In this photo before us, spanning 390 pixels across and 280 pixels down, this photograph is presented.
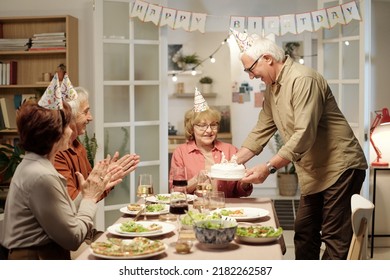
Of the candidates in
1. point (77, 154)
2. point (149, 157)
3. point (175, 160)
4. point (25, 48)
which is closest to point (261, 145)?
point (175, 160)

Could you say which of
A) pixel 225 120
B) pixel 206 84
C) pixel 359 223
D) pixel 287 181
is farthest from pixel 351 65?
pixel 206 84

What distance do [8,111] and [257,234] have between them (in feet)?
7.74

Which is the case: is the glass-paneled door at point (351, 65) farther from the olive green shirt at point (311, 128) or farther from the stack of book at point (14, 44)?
the stack of book at point (14, 44)

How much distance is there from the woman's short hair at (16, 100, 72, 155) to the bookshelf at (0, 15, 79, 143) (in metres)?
1.95

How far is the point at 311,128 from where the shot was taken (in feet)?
7.73

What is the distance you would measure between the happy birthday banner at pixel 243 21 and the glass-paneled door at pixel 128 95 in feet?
0.40

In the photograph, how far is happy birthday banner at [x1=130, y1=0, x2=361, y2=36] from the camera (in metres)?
3.49

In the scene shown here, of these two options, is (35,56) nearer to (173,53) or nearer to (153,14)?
(153,14)

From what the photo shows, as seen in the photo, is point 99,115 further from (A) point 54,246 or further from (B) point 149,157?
(A) point 54,246

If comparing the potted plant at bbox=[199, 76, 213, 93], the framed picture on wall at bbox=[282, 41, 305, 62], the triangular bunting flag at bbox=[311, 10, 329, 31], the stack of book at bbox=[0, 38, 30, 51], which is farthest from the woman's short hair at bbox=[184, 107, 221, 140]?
the potted plant at bbox=[199, 76, 213, 93]

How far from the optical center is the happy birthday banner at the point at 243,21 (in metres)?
3.49

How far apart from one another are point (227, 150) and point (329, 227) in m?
0.57

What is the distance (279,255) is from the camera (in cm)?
158

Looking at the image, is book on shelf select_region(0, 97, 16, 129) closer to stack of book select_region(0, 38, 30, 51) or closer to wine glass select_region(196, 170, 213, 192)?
stack of book select_region(0, 38, 30, 51)
